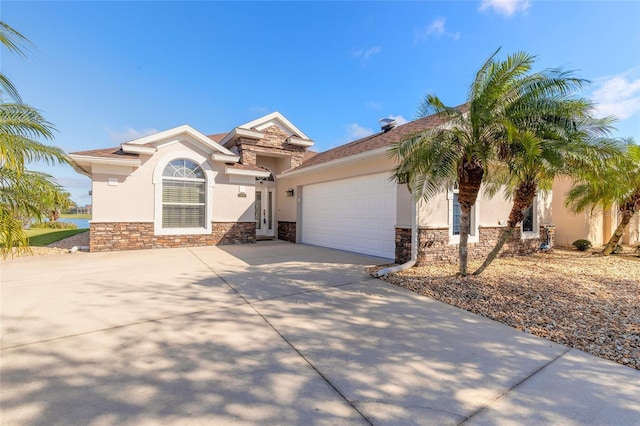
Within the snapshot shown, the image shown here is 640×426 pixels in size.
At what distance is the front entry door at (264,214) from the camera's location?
1576cm

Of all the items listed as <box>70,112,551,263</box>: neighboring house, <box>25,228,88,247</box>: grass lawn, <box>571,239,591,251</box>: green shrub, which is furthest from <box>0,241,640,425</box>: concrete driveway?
Result: <box>571,239,591,251</box>: green shrub

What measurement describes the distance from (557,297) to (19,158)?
10545 mm

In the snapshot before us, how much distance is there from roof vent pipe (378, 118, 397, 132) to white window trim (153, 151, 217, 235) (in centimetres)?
801

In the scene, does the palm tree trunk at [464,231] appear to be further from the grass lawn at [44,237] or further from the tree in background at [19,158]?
the grass lawn at [44,237]

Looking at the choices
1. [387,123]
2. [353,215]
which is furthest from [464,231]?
[387,123]

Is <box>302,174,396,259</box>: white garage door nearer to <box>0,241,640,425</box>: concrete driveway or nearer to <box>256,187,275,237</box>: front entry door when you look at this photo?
<box>256,187,275,237</box>: front entry door

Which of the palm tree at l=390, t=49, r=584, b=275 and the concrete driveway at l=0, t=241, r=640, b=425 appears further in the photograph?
the palm tree at l=390, t=49, r=584, b=275

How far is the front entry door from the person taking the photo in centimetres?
1576

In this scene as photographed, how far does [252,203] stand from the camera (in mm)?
13602

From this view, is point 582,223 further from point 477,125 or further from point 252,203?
point 252,203

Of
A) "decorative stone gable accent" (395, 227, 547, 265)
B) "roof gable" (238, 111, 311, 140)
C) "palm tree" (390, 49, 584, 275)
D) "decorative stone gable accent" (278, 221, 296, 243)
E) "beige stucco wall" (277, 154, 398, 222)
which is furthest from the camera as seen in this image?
"roof gable" (238, 111, 311, 140)

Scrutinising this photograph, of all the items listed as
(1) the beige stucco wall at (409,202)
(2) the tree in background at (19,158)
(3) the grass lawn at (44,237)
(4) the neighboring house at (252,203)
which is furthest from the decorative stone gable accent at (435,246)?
(3) the grass lawn at (44,237)

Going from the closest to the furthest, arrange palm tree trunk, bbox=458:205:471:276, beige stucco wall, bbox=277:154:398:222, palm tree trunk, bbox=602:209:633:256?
palm tree trunk, bbox=458:205:471:276, beige stucco wall, bbox=277:154:398:222, palm tree trunk, bbox=602:209:633:256

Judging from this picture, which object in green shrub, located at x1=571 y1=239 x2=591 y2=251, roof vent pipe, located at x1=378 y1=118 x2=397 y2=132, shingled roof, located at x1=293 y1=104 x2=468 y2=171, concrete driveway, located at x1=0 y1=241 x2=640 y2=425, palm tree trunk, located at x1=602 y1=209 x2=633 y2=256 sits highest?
roof vent pipe, located at x1=378 y1=118 x2=397 y2=132
